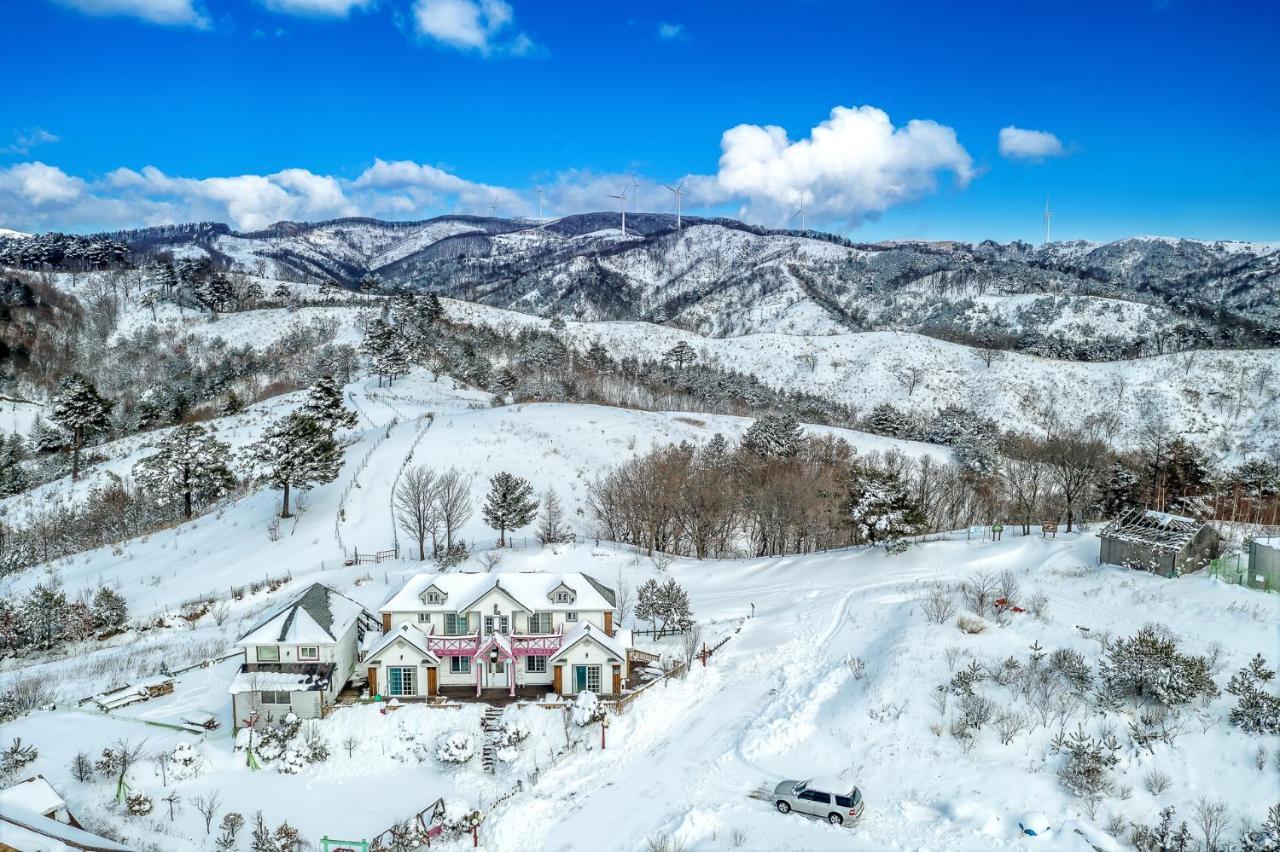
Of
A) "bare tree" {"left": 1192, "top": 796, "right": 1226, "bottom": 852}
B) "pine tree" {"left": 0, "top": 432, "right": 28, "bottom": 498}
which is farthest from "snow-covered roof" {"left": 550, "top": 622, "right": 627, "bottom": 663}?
"pine tree" {"left": 0, "top": 432, "right": 28, "bottom": 498}

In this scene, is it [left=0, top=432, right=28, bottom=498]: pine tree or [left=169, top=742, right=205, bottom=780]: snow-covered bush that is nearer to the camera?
[left=169, top=742, right=205, bottom=780]: snow-covered bush

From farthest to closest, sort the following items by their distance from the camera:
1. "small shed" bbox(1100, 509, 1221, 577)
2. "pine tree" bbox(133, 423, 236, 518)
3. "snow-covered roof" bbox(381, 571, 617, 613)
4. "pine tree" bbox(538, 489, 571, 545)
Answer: "pine tree" bbox(133, 423, 236, 518) < "pine tree" bbox(538, 489, 571, 545) < "small shed" bbox(1100, 509, 1221, 577) < "snow-covered roof" bbox(381, 571, 617, 613)

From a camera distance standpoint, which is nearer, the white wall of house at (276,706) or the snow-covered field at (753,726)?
the snow-covered field at (753,726)

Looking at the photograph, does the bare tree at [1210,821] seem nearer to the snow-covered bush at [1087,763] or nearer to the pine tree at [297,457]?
the snow-covered bush at [1087,763]

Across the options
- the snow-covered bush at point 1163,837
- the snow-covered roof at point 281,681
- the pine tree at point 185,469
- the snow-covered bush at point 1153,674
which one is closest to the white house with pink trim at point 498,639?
the snow-covered roof at point 281,681

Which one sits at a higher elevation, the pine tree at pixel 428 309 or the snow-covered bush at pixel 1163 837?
the pine tree at pixel 428 309

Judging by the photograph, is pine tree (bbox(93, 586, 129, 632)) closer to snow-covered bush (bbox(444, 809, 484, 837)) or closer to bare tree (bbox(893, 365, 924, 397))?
snow-covered bush (bbox(444, 809, 484, 837))

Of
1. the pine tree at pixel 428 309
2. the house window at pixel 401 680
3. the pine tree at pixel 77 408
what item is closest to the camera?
the house window at pixel 401 680
